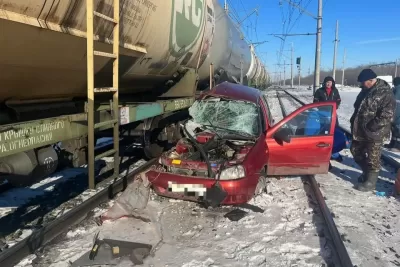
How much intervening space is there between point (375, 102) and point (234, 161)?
Result: 2.55 metres

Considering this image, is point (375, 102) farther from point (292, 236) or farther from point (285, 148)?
point (292, 236)

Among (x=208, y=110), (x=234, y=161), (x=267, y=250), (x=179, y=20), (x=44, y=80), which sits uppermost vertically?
(x=179, y=20)

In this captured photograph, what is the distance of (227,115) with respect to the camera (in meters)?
6.11

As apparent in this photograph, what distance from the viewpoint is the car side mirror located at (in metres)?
5.57

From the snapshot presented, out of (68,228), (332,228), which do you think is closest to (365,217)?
(332,228)

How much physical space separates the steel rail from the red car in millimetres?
731

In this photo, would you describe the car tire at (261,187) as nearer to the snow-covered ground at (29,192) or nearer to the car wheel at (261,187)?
the car wheel at (261,187)

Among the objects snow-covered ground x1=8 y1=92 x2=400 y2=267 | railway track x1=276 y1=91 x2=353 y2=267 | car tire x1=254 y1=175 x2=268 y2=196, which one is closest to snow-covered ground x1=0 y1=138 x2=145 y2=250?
snow-covered ground x1=8 y1=92 x2=400 y2=267

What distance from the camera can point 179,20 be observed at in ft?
18.8

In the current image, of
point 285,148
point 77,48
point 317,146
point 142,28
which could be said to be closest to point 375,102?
point 317,146

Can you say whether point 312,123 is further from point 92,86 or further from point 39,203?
point 39,203

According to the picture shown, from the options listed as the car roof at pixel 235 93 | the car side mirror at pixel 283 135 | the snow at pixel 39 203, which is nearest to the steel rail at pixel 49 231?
the snow at pixel 39 203

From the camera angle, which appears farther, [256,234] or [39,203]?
[39,203]

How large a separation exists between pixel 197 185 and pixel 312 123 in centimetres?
301
